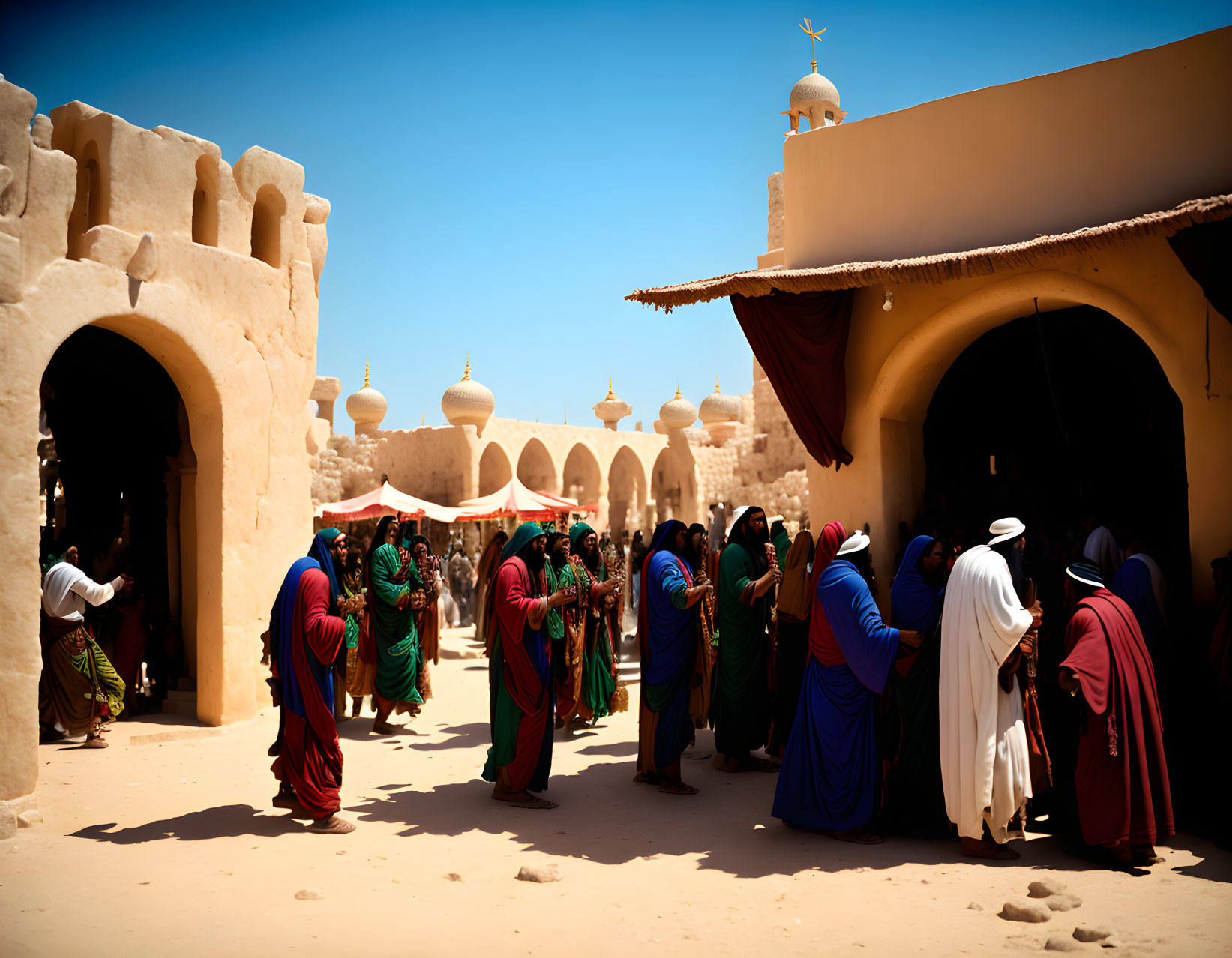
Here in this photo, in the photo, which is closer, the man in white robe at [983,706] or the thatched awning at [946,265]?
the man in white robe at [983,706]

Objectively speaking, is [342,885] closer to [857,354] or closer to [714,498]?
[857,354]

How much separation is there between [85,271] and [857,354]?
18.3 feet

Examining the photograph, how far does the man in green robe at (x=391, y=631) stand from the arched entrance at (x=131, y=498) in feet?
6.21

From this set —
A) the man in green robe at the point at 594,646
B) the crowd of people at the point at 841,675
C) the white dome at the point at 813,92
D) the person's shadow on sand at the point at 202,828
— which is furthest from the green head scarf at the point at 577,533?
the white dome at the point at 813,92

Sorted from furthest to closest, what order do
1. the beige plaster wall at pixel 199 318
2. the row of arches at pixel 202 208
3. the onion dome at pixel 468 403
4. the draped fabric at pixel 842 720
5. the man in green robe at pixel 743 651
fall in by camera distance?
the onion dome at pixel 468 403
the row of arches at pixel 202 208
the man in green robe at pixel 743 651
the beige plaster wall at pixel 199 318
the draped fabric at pixel 842 720

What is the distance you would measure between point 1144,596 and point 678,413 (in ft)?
66.0

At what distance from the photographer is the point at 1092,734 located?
461 centimetres

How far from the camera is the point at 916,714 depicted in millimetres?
5098

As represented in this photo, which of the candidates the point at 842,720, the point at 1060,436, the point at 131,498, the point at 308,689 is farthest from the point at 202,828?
the point at 1060,436

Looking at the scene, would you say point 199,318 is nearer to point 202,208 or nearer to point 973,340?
point 202,208

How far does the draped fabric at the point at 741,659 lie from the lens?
6.34m

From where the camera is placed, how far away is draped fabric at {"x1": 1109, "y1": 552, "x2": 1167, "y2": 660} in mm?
5312

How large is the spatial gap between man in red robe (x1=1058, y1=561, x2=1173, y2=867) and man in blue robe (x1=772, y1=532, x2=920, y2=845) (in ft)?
2.56

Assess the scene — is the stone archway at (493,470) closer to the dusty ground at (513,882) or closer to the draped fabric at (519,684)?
the dusty ground at (513,882)
